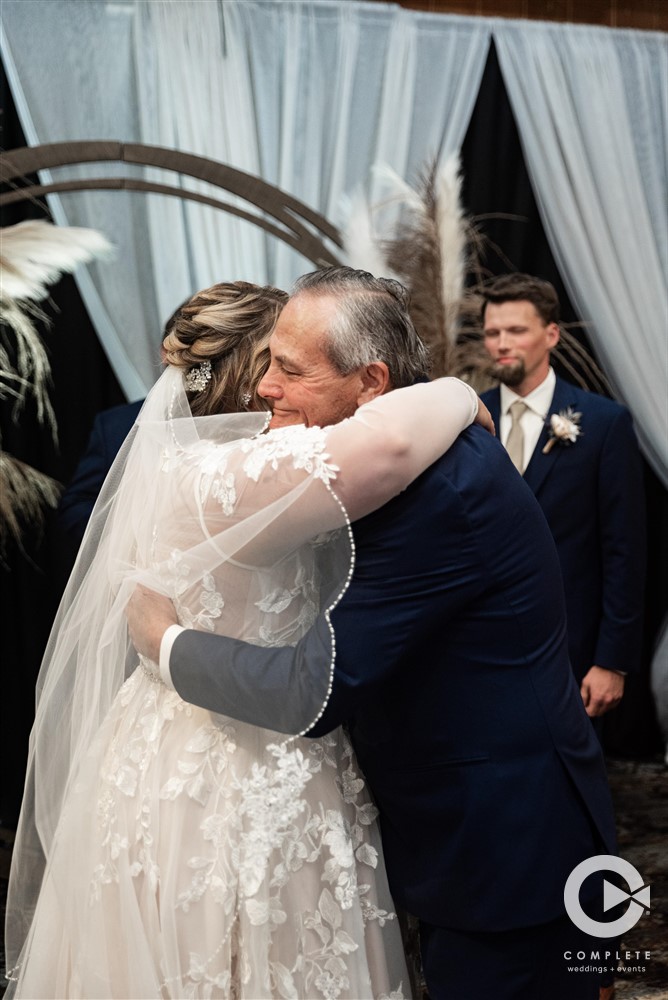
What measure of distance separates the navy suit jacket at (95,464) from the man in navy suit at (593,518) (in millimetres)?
1234

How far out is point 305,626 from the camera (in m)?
1.78

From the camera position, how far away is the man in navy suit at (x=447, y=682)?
1613mm

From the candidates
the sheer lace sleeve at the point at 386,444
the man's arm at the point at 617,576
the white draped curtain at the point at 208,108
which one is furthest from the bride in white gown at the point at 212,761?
the white draped curtain at the point at 208,108

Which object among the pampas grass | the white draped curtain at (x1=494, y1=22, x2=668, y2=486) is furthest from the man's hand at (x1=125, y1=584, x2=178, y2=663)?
the white draped curtain at (x1=494, y1=22, x2=668, y2=486)

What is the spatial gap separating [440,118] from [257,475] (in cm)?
302

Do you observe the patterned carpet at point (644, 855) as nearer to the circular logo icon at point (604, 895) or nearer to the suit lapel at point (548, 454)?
the circular logo icon at point (604, 895)

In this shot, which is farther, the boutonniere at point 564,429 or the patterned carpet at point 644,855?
the boutonniere at point 564,429

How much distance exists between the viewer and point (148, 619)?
5.81ft

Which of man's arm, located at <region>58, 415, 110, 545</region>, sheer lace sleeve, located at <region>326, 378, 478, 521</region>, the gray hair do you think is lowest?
man's arm, located at <region>58, 415, 110, 545</region>

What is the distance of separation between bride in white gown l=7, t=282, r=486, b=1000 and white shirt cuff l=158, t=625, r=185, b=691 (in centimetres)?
5

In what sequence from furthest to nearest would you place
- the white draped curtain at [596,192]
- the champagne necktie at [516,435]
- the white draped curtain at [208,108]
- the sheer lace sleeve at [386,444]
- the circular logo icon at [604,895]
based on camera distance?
1. the white draped curtain at [596,192]
2. the white draped curtain at [208,108]
3. the champagne necktie at [516,435]
4. the circular logo icon at [604,895]
5. the sheer lace sleeve at [386,444]

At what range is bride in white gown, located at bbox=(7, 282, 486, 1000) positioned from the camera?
163cm

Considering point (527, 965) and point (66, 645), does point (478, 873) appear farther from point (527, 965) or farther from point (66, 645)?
point (66, 645)

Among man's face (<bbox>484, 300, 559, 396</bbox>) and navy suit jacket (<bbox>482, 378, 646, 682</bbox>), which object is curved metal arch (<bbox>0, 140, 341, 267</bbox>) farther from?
navy suit jacket (<bbox>482, 378, 646, 682</bbox>)
